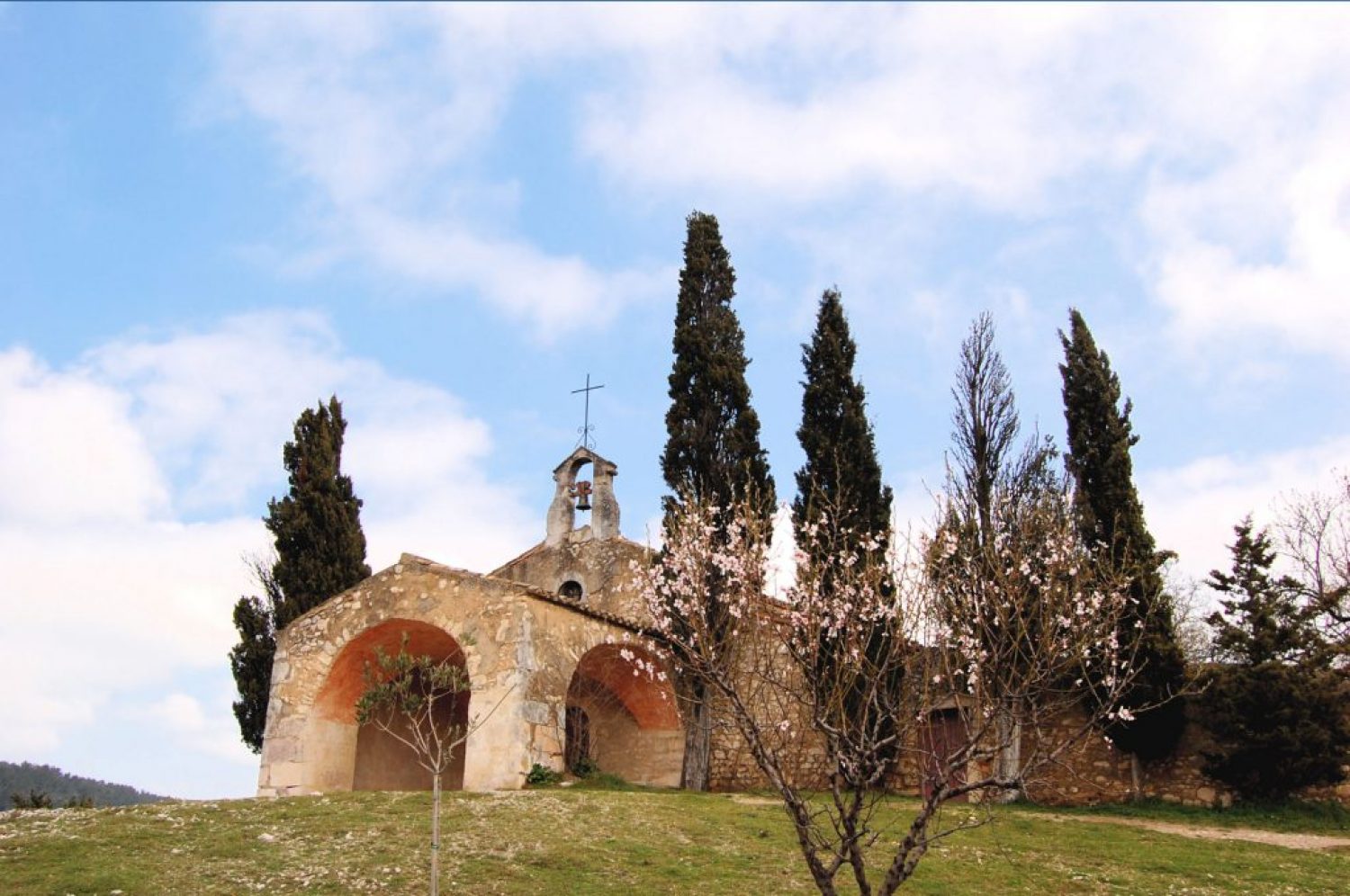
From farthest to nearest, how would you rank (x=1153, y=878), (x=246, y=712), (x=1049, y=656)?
(x=246, y=712) → (x=1153, y=878) → (x=1049, y=656)

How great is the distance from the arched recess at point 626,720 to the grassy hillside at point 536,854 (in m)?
4.89

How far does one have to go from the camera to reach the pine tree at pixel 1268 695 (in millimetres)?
15656

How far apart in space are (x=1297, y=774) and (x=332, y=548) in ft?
57.4

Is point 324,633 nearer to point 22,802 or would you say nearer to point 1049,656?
point 22,802

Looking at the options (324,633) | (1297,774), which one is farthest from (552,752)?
(1297,774)

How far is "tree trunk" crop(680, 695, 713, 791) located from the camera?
59.6 feet

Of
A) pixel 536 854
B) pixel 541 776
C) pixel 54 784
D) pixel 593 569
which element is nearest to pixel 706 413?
pixel 593 569

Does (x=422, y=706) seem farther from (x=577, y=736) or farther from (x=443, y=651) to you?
(x=577, y=736)

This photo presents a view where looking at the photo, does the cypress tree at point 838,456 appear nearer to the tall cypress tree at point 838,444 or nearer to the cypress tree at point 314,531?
the tall cypress tree at point 838,444

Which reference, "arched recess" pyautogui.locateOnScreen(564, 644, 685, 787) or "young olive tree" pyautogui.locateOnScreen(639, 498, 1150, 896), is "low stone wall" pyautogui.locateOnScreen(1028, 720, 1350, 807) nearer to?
"young olive tree" pyautogui.locateOnScreen(639, 498, 1150, 896)

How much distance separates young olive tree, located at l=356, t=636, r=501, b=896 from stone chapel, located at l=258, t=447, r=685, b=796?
28 centimetres

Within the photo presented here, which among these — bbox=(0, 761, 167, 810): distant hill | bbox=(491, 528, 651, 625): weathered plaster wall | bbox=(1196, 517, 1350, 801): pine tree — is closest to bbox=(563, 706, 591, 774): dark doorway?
bbox=(491, 528, 651, 625): weathered plaster wall

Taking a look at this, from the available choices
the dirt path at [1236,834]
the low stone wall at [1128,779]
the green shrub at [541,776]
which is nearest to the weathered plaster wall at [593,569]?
the green shrub at [541,776]

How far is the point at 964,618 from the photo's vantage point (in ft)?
43.3
